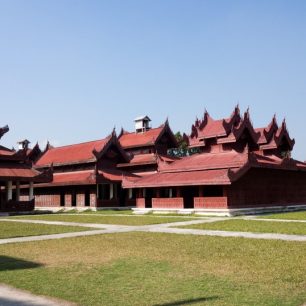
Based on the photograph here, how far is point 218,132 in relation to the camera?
117 feet

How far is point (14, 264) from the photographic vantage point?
35.9 ft

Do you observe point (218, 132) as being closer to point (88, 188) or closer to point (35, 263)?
point (88, 188)

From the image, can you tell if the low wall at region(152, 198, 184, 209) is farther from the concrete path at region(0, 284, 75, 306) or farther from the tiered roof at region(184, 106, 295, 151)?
the concrete path at region(0, 284, 75, 306)

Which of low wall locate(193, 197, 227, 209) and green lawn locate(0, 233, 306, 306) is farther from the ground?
low wall locate(193, 197, 227, 209)

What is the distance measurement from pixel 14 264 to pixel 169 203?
22378 millimetres

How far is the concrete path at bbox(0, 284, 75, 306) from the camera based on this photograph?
7.16m

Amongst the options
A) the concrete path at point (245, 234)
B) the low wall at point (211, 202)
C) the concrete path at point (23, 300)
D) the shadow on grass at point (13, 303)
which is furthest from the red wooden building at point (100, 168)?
the shadow on grass at point (13, 303)

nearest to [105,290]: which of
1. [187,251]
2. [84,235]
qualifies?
[187,251]

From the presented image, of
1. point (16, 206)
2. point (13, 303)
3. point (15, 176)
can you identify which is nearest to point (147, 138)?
point (15, 176)

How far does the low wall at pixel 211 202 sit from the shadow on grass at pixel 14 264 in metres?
18.9

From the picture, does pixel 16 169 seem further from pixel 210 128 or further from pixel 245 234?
pixel 245 234

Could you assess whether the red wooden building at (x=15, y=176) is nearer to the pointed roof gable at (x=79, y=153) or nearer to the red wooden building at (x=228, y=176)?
the pointed roof gable at (x=79, y=153)

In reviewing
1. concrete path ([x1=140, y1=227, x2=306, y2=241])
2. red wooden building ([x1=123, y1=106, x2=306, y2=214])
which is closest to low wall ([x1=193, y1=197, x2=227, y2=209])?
red wooden building ([x1=123, y1=106, x2=306, y2=214])

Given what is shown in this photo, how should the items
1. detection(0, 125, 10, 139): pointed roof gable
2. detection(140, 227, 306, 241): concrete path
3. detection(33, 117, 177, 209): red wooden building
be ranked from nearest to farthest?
1. detection(140, 227, 306, 241): concrete path
2. detection(0, 125, 10, 139): pointed roof gable
3. detection(33, 117, 177, 209): red wooden building
